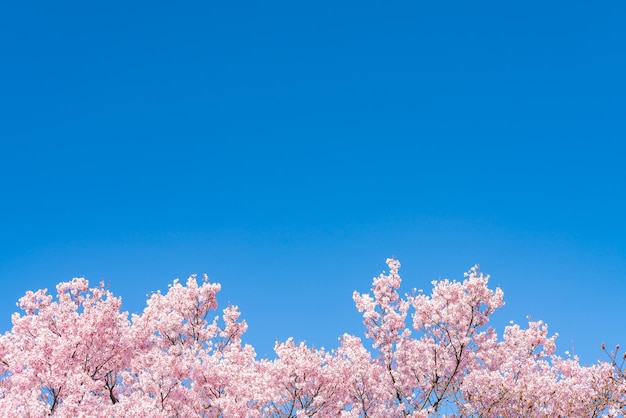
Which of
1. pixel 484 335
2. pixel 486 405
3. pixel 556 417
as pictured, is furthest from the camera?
pixel 484 335

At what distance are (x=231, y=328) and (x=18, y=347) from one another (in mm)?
9581

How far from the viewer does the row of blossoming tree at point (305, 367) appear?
1995 centimetres

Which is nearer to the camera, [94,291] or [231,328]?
[94,291]

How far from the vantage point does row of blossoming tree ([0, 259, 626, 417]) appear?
1995 centimetres

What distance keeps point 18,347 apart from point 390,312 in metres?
14.3

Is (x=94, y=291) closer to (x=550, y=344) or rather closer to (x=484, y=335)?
(x=484, y=335)

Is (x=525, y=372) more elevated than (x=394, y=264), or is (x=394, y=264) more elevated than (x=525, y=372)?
(x=394, y=264)

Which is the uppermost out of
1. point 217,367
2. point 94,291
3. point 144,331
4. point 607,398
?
point 94,291

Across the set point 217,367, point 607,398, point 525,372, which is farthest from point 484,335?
point 217,367

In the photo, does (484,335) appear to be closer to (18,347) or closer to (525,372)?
(525,372)

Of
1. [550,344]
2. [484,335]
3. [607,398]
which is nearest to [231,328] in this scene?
[484,335]

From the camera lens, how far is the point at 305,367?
22.3 metres

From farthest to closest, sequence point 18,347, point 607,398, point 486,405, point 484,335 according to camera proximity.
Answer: point 484,335
point 18,347
point 486,405
point 607,398

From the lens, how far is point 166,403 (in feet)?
68.0
